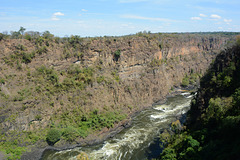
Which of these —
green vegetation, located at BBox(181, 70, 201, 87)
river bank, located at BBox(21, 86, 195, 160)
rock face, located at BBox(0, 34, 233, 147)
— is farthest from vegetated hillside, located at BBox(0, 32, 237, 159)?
green vegetation, located at BBox(181, 70, 201, 87)

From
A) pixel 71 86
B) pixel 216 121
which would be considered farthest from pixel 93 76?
pixel 216 121

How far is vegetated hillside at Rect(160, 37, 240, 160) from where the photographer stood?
1737 cm

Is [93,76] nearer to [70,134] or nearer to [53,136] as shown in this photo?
[70,134]

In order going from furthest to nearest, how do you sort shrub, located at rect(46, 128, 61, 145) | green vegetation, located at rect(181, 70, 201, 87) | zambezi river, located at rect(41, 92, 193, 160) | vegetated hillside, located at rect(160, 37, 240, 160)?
green vegetation, located at rect(181, 70, 201, 87)
shrub, located at rect(46, 128, 61, 145)
zambezi river, located at rect(41, 92, 193, 160)
vegetated hillside, located at rect(160, 37, 240, 160)

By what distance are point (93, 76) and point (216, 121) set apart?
82.7 feet

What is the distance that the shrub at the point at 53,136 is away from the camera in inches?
1100

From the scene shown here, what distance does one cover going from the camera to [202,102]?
26.8 meters

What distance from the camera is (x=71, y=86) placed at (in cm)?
3544

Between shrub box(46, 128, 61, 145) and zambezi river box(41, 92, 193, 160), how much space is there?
1.54m

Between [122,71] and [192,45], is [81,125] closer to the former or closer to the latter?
[122,71]

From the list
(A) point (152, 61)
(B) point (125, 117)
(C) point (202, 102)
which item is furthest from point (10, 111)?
(A) point (152, 61)

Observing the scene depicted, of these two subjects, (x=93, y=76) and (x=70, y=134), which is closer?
(x=70, y=134)

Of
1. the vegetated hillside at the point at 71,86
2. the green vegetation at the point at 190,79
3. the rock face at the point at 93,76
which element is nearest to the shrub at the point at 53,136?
the vegetated hillside at the point at 71,86

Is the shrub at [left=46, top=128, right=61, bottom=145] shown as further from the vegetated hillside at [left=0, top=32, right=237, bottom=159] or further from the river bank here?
the river bank
